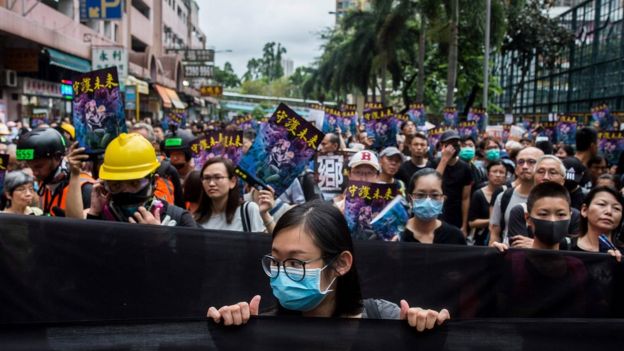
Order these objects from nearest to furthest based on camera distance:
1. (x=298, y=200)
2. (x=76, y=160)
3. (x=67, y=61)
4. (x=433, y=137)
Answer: (x=76, y=160) → (x=298, y=200) → (x=433, y=137) → (x=67, y=61)

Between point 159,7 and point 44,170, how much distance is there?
160ft

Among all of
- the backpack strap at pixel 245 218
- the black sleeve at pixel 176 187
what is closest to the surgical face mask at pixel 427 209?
the backpack strap at pixel 245 218

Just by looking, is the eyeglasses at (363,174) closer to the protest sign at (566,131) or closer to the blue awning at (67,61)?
the protest sign at (566,131)

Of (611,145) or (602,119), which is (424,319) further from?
(602,119)

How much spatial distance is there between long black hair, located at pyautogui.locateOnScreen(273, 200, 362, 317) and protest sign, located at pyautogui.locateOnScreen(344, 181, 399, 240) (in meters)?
2.38

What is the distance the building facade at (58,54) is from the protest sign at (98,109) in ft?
28.2

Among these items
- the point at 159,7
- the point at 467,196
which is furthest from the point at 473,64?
the point at 467,196

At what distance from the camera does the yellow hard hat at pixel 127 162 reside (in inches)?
138

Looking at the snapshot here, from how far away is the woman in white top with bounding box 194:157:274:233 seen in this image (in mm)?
4426

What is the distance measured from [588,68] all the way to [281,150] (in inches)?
1598

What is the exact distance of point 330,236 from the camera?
7.61 ft

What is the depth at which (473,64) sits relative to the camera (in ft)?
118

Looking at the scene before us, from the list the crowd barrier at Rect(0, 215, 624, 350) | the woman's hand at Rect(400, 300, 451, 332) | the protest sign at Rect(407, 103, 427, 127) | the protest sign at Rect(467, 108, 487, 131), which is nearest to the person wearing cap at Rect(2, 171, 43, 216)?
the crowd barrier at Rect(0, 215, 624, 350)

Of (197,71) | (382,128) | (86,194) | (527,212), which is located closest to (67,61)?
(382,128)
